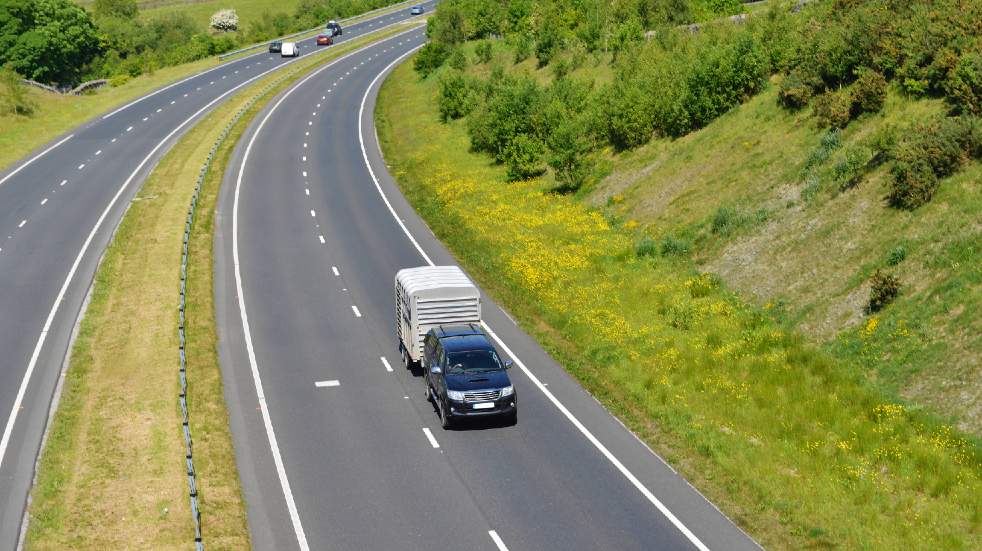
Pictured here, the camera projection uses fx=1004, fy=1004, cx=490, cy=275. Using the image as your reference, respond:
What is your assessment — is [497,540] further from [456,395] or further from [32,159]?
[32,159]

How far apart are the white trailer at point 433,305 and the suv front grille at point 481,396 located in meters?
4.06

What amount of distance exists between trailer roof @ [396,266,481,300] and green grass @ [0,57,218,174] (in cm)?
4233

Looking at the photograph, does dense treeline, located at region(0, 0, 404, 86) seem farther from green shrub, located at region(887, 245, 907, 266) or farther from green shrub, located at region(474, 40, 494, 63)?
green shrub, located at region(887, 245, 907, 266)

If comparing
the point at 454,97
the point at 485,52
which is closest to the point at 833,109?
the point at 454,97

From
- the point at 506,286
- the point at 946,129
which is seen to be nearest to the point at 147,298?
the point at 506,286

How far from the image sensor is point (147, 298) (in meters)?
37.7

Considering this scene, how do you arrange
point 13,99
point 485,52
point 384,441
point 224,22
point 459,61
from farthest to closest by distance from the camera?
point 224,22
point 485,52
point 459,61
point 13,99
point 384,441

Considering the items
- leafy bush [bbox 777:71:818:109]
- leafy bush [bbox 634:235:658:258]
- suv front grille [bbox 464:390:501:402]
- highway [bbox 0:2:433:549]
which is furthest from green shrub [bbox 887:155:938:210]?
highway [bbox 0:2:433:549]

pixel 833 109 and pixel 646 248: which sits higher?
pixel 833 109

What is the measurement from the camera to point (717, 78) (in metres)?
49.7

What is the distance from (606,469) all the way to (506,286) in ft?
51.5

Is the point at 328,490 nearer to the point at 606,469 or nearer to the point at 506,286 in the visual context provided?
the point at 606,469

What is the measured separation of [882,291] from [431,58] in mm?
67395

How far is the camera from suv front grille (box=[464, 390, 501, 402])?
25.6m
